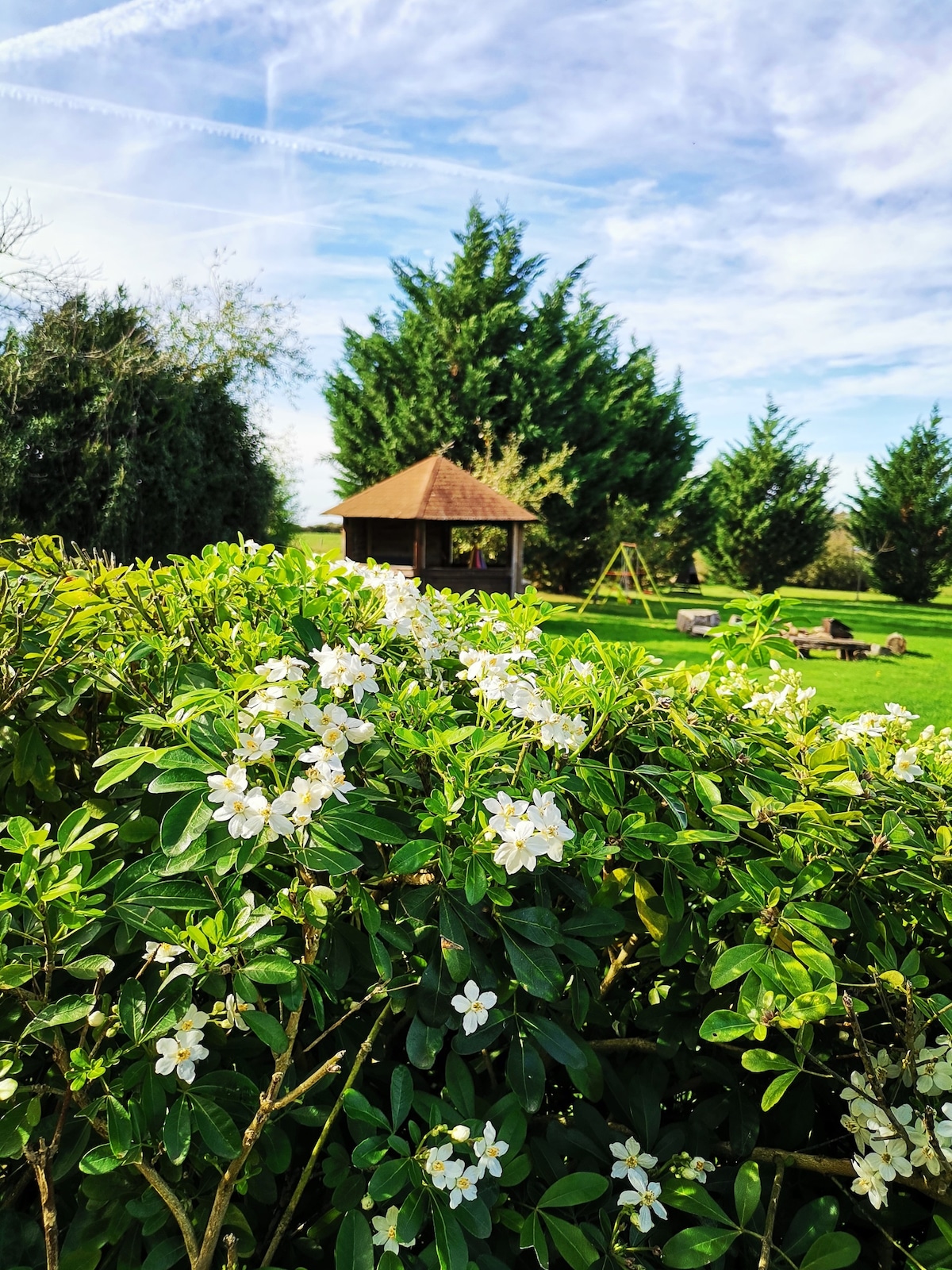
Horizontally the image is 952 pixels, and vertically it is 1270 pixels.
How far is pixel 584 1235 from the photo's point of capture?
1.11m

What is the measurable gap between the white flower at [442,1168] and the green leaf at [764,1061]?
0.38 metres

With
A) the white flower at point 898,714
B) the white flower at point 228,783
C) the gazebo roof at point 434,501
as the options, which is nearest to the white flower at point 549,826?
the white flower at point 228,783

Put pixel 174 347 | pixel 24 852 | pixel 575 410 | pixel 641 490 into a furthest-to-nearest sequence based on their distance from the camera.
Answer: pixel 641 490, pixel 575 410, pixel 174 347, pixel 24 852

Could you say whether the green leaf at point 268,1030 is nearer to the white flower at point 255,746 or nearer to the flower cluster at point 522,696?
the white flower at point 255,746

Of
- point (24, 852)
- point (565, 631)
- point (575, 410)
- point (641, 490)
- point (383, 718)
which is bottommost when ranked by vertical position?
point (565, 631)

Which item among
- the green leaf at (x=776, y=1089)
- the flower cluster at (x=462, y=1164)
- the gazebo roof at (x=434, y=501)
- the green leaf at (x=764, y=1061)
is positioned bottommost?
the flower cluster at (x=462, y=1164)

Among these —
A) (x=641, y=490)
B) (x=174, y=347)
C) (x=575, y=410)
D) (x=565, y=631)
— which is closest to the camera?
(x=174, y=347)

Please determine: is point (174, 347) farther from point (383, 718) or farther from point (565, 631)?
point (383, 718)

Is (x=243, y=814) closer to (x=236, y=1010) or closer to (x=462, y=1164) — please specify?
(x=236, y=1010)

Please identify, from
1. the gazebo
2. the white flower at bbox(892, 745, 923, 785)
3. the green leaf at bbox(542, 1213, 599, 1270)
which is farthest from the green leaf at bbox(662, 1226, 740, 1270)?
the gazebo

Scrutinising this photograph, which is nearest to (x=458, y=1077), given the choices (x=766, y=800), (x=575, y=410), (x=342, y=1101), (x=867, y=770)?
(x=342, y=1101)

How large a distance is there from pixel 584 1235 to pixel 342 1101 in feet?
1.20

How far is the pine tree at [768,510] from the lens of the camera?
26422 millimetres

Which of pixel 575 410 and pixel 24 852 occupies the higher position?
pixel 575 410
